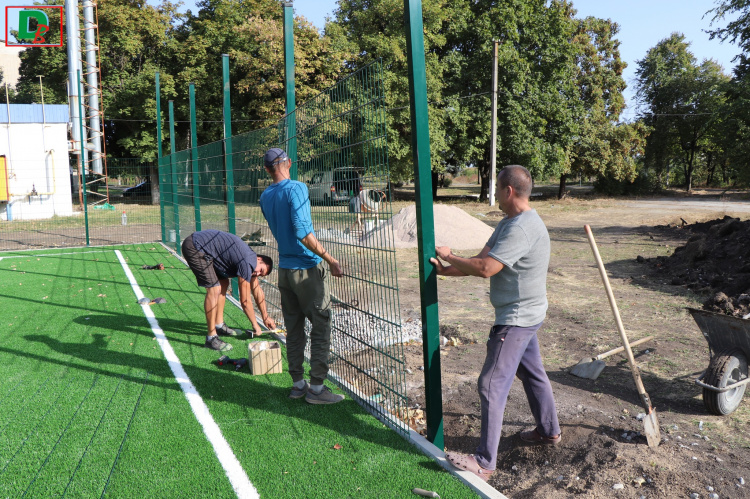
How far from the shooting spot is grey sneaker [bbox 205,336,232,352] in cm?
611

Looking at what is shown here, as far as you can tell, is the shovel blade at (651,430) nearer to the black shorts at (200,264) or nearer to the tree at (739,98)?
the black shorts at (200,264)

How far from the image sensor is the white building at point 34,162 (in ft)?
72.8

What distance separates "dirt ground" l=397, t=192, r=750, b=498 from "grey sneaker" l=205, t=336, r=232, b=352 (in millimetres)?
2063

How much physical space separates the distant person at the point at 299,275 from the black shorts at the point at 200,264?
75.3 inches

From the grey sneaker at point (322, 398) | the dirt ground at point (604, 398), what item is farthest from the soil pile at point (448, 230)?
the grey sneaker at point (322, 398)

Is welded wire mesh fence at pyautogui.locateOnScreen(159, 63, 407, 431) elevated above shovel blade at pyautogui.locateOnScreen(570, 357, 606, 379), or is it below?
above

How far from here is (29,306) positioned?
26.5 ft

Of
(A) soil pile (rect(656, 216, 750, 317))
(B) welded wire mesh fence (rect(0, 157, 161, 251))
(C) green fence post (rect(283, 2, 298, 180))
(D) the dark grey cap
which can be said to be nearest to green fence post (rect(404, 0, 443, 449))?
(D) the dark grey cap

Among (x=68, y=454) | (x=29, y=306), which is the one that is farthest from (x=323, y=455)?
(x=29, y=306)

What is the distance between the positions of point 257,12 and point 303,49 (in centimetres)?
506

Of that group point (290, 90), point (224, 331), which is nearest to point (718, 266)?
point (290, 90)

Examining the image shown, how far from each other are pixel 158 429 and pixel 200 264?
243cm

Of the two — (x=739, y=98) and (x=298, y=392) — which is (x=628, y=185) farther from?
(x=298, y=392)

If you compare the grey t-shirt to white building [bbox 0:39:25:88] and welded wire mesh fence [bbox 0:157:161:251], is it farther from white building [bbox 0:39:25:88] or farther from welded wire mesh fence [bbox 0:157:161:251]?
white building [bbox 0:39:25:88]
